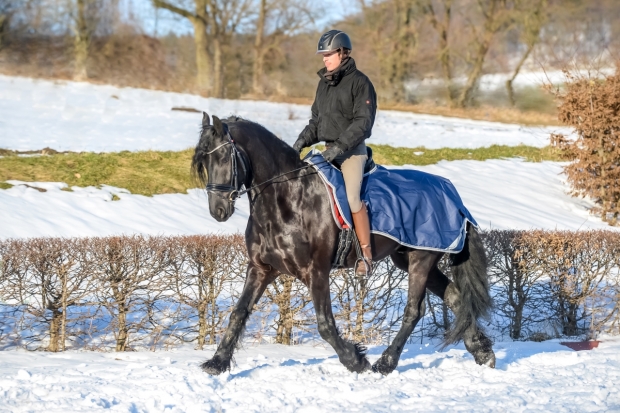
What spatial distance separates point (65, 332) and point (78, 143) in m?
12.3

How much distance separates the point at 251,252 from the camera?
599cm

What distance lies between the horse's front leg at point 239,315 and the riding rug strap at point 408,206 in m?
0.76

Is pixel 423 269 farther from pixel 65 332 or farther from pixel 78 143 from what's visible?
pixel 78 143

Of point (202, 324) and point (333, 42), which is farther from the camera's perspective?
point (202, 324)

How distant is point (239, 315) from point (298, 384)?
2.43 feet

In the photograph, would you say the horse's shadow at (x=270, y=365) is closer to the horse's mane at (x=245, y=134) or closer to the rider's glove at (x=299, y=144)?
the horse's mane at (x=245, y=134)

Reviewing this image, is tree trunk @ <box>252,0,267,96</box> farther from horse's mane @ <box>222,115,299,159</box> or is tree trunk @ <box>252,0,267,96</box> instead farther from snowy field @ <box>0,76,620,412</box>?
horse's mane @ <box>222,115,299,159</box>

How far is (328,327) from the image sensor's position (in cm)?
600

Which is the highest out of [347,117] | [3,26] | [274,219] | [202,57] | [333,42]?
[3,26]

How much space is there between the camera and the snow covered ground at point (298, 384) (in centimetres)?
516

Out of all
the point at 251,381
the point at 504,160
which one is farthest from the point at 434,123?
the point at 251,381

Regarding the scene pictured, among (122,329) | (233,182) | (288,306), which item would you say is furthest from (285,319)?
(233,182)

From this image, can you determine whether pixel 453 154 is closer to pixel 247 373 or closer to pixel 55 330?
pixel 55 330

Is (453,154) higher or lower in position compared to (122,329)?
higher
